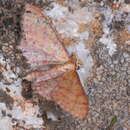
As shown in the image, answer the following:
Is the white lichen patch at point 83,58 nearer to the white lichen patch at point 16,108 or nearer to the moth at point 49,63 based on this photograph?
the moth at point 49,63

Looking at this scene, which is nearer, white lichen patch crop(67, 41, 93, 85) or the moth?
the moth

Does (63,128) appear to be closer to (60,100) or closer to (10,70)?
(60,100)

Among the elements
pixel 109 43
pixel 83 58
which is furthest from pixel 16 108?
pixel 109 43

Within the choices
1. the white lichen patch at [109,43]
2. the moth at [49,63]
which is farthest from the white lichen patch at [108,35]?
the moth at [49,63]

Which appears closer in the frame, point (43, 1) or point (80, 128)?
point (43, 1)

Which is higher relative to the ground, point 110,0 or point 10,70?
point 110,0

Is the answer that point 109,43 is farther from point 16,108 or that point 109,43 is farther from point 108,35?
point 16,108

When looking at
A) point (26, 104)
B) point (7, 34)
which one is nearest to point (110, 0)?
point (7, 34)

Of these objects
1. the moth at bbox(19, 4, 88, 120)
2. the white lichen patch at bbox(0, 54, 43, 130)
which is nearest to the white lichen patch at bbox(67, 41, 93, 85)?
the moth at bbox(19, 4, 88, 120)

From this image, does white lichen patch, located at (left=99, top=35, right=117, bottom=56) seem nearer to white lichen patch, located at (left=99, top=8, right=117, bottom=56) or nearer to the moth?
white lichen patch, located at (left=99, top=8, right=117, bottom=56)
